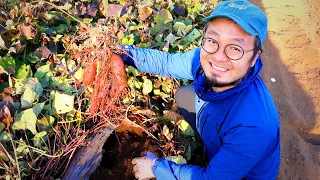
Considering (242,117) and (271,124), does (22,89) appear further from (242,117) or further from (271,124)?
(271,124)

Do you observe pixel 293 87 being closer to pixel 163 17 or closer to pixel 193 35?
pixel 193 35

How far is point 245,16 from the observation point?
1192mm

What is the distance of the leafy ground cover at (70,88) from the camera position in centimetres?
139

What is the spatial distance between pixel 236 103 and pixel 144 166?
1.75 ft

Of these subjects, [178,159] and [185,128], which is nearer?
[178,159]

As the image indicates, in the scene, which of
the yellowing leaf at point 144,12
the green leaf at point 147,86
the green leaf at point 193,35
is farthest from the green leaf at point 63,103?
the green leaf at point 193,35

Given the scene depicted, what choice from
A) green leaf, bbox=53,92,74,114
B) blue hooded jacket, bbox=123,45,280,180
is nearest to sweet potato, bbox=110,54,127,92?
blue hooded jacket, bbox=123,45,280,180

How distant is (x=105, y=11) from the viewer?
92.6 inches

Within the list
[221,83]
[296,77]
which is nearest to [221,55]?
[221,83]

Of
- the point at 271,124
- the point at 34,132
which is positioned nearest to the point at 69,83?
the point at 34,132

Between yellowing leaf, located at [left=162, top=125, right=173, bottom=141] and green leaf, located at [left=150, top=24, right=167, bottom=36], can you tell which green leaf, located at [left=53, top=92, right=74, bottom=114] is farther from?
green leaf, located at [left=150, top=24, right=167, bottom=36]

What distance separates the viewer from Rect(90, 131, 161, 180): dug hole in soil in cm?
158

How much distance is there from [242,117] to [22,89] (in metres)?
1.01

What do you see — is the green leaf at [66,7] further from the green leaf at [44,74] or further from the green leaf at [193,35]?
the green leaf at [193,35]
